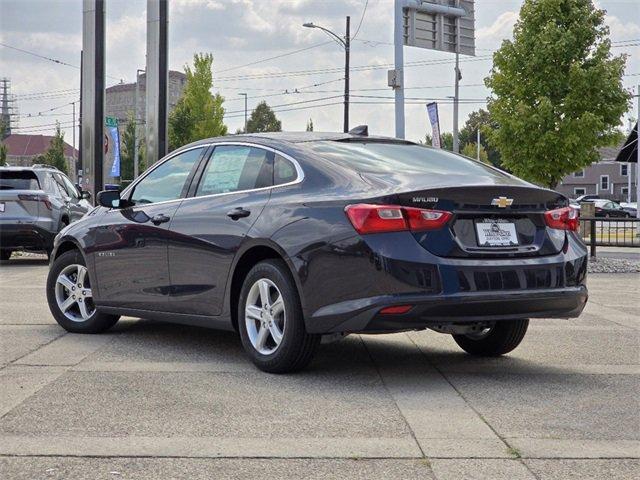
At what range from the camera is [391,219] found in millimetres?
5707

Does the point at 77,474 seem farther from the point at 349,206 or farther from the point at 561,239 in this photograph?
the point at 561,239

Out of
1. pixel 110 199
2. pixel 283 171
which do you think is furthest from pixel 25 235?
pixel 283 171

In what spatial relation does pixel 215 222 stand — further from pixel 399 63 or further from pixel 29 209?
pixel 399 63

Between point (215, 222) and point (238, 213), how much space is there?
0.26m

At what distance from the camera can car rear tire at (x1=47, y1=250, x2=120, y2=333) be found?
809 centimetres

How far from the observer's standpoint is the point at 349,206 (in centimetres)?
582

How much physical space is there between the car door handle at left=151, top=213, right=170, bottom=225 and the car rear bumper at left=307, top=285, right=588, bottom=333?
69.7 inches

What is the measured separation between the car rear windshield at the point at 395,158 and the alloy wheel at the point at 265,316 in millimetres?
894

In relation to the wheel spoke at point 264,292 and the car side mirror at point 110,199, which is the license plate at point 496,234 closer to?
the wheel spoke at point 264,292

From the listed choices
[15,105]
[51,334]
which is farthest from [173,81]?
[51,334]

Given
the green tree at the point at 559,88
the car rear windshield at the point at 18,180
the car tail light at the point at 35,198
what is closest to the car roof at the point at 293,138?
the car tail light at the point at 35,198

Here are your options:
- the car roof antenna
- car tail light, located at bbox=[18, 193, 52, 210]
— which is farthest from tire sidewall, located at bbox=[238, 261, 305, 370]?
car tail light, located at bbox=[18, 193, 52, 210]

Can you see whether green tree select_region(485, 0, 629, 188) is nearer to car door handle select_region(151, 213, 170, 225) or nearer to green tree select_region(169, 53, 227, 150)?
car door handle select_region(151, 213, 170, 225)

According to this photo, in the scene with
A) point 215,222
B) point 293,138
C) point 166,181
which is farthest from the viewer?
point 166,181
